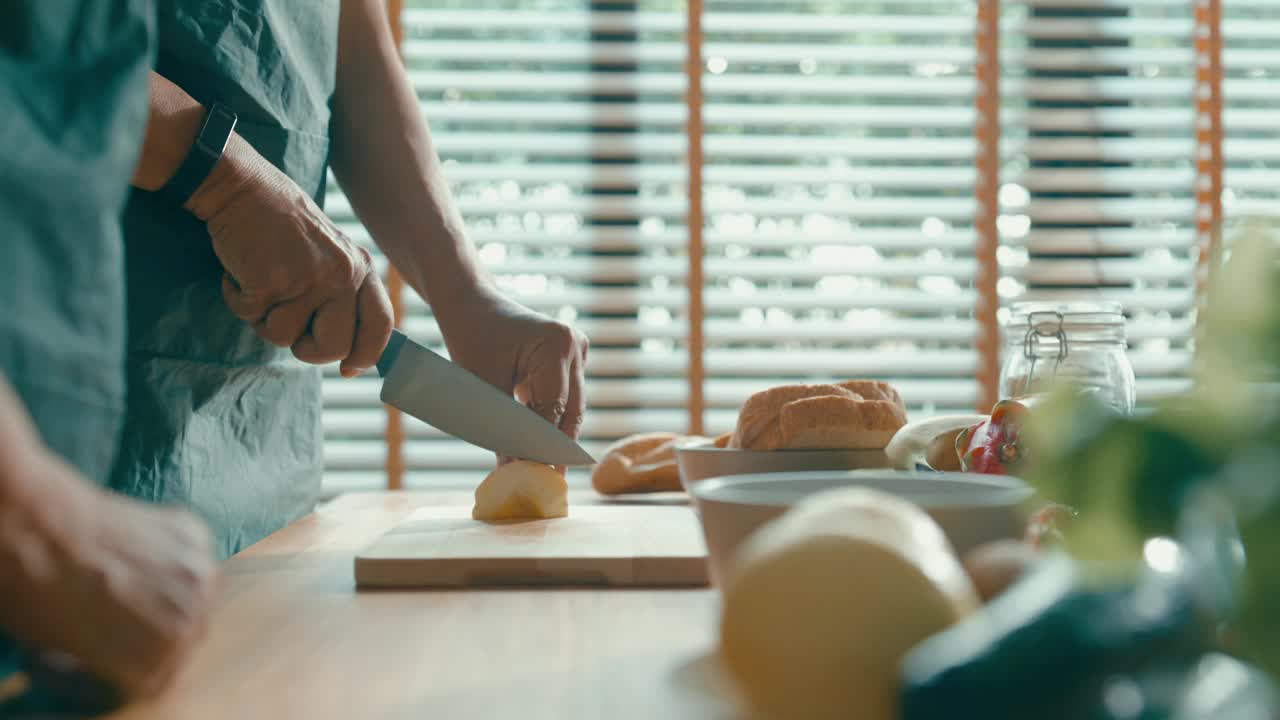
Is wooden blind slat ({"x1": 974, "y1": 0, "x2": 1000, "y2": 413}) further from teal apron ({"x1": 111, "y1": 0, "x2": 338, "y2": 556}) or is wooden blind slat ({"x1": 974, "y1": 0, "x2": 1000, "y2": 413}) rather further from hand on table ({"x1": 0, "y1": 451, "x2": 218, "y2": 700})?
hand on table ({"x1": 0, "y1": 451, "x2": 218, "y2": 700})

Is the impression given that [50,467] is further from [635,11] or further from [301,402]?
[635,11]

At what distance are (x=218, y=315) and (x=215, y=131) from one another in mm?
228

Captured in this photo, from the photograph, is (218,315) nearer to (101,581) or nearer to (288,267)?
(288,267)

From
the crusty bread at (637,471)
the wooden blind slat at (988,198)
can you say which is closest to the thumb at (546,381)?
the crusty bread at (637,471)

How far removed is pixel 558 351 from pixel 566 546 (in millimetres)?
421

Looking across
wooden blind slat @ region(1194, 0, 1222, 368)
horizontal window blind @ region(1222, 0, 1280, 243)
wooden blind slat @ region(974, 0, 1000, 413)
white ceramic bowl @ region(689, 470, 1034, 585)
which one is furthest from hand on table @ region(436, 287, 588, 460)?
horizontal window blind @ region(1222, 0, 1280, 243)

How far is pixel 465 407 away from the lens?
3.23 ft

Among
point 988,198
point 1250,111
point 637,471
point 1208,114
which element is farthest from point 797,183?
point 637,471

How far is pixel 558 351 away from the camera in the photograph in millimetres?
1054

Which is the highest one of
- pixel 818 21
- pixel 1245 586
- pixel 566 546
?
pixel 818 21

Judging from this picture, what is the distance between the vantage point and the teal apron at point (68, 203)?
0.39m

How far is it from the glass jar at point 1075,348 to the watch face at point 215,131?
64cm

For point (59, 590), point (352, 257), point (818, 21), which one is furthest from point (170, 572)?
point (818, 21)

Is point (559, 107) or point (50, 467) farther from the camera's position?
point (559, 107)
